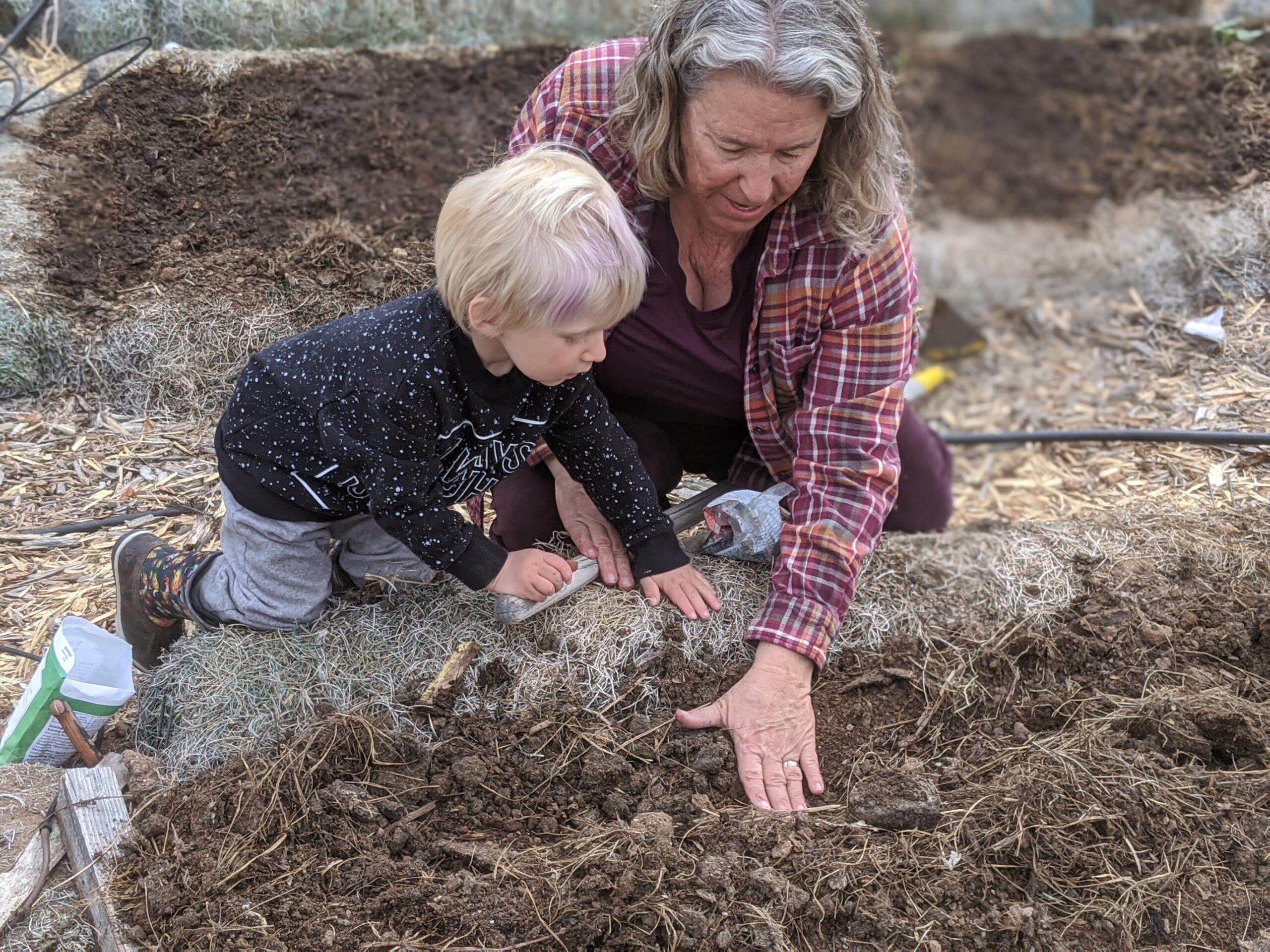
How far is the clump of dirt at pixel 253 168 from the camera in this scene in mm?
3498

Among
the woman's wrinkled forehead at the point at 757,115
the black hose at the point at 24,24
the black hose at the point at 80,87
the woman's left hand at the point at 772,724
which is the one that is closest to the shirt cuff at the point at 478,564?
the woman's left hand at the point at 772,724

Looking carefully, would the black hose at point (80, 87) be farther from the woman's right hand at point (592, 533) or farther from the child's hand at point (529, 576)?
the child's hand at point (529, 576)

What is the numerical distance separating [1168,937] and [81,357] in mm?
3356

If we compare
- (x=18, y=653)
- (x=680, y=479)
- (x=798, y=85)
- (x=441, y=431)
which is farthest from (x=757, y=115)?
(x=18, y=653)

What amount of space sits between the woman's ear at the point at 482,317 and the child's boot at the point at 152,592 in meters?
1.06

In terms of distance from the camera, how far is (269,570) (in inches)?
99.9

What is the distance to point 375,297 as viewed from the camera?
347 centimetres

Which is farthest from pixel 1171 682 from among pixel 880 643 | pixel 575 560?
pixel 575 560

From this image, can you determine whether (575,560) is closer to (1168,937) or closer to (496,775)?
(496,775)

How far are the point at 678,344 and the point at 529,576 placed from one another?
2.61ft

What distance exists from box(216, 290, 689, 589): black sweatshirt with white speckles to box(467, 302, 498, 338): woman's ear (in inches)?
4.8

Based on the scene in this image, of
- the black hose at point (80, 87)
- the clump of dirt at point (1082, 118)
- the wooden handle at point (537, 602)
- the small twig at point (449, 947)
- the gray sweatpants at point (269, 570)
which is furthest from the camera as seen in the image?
the clump of dirt at point (1082, 118)

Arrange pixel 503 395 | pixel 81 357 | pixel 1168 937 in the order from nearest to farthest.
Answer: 1. pixel 1168 937
2. pixel 503 395
3. pixel 81 357

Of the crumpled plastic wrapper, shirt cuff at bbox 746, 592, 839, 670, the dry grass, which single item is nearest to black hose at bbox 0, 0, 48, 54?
the crumpled plastic wrapper
